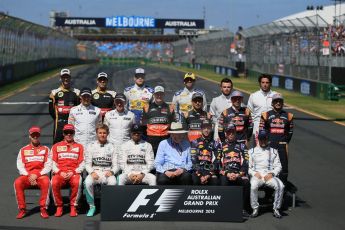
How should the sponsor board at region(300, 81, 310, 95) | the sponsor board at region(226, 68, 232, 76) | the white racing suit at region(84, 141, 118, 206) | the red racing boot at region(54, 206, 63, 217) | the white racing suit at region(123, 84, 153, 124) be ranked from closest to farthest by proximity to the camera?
1. the red racing boot at region(54, 206, 63, 217)
2. the white racing suit at region(84, 141, 118, 206)
3. the white racing suit at region(123, 84, 153, 124)
4. the sponsor board at region(300, 81, 310, 95)
5. the sponsor board at region(226, 68, 232, 76)

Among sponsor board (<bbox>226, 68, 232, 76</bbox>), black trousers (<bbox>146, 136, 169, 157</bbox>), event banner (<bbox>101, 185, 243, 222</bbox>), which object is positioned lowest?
event banner (<bbox>101, 185, 243, 222</bbox>)

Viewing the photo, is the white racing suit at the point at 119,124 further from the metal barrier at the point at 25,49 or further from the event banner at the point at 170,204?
the metal barrier at the point at 25,49

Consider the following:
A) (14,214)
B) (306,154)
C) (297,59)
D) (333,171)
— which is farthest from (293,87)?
(14,214)

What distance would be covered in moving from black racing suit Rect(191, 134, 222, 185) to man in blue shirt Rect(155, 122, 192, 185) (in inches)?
4.1

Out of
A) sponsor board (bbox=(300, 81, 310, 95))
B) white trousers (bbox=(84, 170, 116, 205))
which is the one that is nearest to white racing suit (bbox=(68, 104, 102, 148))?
white trousers (bbox=(84, 170, 116, 205))

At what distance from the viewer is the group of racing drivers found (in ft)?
33.1

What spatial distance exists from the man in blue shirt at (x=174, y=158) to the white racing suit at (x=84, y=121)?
1.56 meters

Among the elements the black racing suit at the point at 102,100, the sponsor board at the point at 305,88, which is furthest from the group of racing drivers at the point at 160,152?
the sponsor board at the point at 305,88

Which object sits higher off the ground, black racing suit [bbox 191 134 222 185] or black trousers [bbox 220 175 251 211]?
black racing suit [bbox 191 134 222 185]

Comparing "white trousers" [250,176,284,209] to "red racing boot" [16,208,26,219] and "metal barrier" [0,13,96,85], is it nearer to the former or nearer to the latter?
"red racing boot" [16,208,26,219]

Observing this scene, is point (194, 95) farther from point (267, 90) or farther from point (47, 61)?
point (47, 61)

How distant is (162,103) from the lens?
11.2 meters

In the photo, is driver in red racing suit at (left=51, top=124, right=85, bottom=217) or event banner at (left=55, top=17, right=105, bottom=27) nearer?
driver in red racing suit at (left=51, top=124, right=85, bottom=217)

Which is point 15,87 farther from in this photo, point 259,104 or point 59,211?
point 59,211
